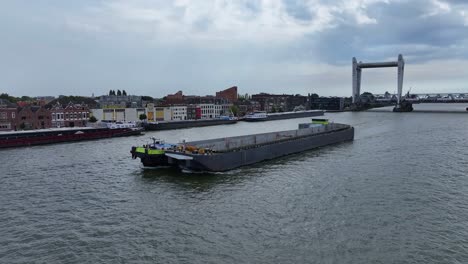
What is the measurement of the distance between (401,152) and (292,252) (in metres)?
26.1

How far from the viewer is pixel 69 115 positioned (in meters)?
65.1

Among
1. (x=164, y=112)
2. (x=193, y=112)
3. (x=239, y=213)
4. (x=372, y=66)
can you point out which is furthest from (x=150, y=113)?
(x=372, y=66)

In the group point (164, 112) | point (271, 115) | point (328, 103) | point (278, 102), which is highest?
point (278, 102)

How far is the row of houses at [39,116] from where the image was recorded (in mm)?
56125

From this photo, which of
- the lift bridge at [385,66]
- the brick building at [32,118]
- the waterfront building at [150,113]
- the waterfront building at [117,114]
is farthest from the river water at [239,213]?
the lift bridge at [385,66]

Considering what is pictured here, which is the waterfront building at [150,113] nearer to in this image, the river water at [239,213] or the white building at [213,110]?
the white building at [213,110]

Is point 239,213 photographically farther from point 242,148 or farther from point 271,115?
point 271,115

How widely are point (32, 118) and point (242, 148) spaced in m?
43.7

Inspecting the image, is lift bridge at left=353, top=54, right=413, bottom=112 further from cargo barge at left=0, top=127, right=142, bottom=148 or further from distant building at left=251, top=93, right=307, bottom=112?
cargo barge at left=0, top=127, right=142, bottom=148

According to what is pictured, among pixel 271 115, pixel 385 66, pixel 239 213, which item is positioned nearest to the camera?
pixel 239 213

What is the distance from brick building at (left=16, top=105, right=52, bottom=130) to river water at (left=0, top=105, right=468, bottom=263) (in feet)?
101

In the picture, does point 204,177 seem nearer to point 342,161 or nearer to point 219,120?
point 342,161

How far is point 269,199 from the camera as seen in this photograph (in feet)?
64.3

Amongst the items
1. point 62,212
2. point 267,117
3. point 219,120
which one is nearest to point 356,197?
point 62,212
